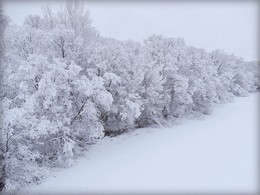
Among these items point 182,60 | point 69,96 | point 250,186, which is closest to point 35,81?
point 69,96

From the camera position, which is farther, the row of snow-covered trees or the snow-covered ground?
the row of snow-covered trees

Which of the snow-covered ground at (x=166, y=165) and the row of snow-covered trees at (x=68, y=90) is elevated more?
the row of snow-covered trees at (x=68, y=90)

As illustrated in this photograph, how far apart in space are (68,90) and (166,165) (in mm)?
7623

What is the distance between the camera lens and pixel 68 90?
1362 centimetres

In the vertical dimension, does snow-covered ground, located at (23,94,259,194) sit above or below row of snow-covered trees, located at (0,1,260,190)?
below

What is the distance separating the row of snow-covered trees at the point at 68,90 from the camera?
10844 mm

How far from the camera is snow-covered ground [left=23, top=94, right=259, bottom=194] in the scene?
10.7 m

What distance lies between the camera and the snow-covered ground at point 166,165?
35.0ft

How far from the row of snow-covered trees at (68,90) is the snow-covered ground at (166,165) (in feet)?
4.51

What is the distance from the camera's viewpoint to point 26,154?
10.7m

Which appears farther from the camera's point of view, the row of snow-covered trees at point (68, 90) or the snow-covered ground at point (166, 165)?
the row of snow-covered trees at point (68, 90)

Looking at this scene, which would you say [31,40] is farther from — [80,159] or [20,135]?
[80,159]

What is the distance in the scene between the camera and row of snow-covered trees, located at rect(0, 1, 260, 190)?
10844mm

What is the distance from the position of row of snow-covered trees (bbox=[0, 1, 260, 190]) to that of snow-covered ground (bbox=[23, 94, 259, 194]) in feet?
4.51
